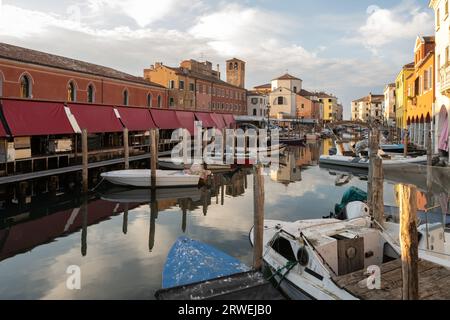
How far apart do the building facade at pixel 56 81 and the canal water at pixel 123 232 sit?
11.2 m

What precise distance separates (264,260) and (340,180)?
15708mm

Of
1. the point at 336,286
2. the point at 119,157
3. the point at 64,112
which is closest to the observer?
the point at 336,286

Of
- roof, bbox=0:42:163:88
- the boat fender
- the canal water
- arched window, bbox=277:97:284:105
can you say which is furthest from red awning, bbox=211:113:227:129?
arched window, bbox=277:97:284:105

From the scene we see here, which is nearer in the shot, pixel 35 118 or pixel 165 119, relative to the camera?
pixel 35 118

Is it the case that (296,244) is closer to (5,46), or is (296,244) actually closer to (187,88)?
(5,46)

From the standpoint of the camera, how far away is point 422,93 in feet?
90.6

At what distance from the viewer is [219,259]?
299 inches

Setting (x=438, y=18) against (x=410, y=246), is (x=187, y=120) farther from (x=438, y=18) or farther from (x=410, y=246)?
(x=410, y=246)

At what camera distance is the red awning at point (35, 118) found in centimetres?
1508

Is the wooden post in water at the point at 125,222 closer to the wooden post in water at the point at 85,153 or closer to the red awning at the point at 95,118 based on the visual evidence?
the wooden post in water at the point at 85,153

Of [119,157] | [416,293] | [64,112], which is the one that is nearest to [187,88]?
[119,157]

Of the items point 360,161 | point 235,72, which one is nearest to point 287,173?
point 360,161

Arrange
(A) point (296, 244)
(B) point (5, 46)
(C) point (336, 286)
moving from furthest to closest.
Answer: (B) point (5, 46) → (A) point (296, 244) → (C) point (336, 286)

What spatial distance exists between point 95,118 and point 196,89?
105 ft
